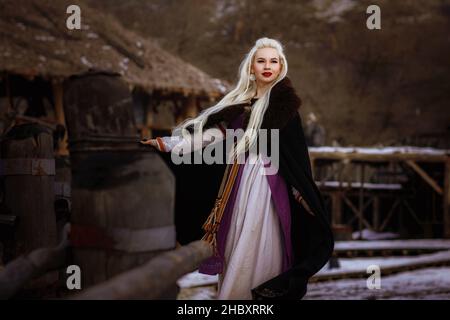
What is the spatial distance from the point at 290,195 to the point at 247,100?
24.7 inches

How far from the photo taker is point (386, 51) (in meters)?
32.3

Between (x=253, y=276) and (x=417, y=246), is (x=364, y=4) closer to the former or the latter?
(x=417, y=246)

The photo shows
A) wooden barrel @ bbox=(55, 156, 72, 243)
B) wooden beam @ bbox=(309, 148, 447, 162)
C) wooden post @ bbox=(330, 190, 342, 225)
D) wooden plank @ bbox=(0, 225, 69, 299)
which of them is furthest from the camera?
wooden post @ bbox=(330, 190, 342, 225)

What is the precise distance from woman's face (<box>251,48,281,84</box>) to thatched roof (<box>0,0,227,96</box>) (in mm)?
9222

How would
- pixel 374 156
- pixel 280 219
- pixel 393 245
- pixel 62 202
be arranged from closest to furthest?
pixel 280 219 < pixel 62 202 < pixel 393 245 < pixel 374 156

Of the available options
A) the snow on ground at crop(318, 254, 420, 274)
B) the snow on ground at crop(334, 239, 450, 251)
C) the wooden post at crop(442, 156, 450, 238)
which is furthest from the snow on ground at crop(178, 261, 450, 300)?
the wooden post at crop(442, 156, 450, 238)

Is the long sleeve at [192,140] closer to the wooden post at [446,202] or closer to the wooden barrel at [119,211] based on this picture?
the wooden barrel at [119,211]

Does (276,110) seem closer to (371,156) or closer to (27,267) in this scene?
(27,267)

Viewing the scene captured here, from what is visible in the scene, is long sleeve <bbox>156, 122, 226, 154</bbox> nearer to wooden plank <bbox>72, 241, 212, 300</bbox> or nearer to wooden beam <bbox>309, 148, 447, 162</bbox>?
wooden plank <bbox>72, 241, 212, 300</bbox>

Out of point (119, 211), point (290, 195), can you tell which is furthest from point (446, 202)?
point (119, 211)

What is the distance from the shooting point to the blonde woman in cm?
291

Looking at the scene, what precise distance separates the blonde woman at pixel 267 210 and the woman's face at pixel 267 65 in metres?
0.02

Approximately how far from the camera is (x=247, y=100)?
3186 mm
